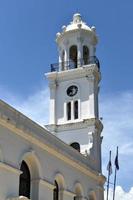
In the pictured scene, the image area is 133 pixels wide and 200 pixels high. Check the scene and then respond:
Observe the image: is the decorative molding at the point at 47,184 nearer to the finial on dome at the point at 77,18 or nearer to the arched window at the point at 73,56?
the arched window at the point at 73,56

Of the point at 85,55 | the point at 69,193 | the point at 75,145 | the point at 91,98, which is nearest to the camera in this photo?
the point at 69,193

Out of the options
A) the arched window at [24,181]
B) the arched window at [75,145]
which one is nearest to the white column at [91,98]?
the arched window at [75,145]

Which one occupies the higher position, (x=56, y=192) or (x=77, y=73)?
(x=77, y=73)

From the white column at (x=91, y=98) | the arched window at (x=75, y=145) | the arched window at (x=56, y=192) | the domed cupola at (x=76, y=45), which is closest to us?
the arched window at (x=56, y=192)

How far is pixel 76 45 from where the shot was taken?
42875mm

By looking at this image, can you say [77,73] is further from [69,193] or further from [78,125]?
[69,193]

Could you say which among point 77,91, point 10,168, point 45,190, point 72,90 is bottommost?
point 45,190

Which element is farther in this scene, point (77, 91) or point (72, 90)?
point (72, 90)

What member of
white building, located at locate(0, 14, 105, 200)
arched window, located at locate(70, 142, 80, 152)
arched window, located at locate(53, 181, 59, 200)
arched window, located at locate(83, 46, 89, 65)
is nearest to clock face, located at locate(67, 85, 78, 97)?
white building, located at locate(0, 14, 105, 200)

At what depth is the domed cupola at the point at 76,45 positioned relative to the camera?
139ft

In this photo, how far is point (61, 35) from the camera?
43250 millimetres

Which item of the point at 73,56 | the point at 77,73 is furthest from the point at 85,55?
the point at 77,73

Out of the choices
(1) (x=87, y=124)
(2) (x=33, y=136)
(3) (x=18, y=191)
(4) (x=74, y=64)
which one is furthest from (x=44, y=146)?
(4) (x=74, y=64)

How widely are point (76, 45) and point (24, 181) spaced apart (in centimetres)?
1730
